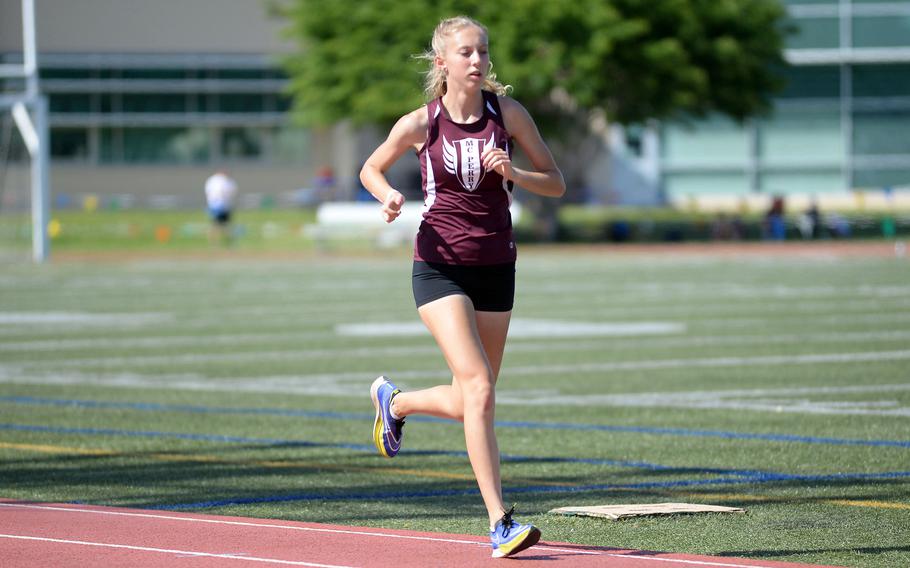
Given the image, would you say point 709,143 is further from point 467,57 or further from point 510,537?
point 510,537

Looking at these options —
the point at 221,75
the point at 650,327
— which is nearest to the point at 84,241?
the point at 221,75

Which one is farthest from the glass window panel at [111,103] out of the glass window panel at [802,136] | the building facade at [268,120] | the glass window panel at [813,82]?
the glass window panel at [813,82]

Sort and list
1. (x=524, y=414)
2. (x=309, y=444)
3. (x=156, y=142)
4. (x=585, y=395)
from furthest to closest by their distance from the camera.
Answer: (x=156, y=142)
(x=585, y=395)
(x=524, y=414)
(x=309, y=444)

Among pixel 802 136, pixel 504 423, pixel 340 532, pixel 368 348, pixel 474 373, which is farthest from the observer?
pixel 802 136

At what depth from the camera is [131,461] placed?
→ 30.9 feet

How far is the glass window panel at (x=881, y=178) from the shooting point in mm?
63375

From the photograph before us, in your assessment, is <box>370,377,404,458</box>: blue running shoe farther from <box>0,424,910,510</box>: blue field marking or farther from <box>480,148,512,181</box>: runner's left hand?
<box>480,148,512,181</box>: runner's left hand

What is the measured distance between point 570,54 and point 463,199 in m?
34.5

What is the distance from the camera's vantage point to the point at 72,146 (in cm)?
6612

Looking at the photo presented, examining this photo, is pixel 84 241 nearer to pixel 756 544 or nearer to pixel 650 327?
pixel 650 327

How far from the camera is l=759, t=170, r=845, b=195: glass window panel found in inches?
2522

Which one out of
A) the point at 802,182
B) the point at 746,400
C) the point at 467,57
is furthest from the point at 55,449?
the point at 802,182

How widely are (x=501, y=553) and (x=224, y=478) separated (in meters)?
2.93

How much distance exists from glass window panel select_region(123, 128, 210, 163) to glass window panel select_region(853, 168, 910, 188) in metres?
26.7
